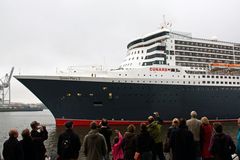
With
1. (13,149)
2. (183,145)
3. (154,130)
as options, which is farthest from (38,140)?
(183,145)

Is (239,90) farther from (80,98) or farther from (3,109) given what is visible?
(3,109)

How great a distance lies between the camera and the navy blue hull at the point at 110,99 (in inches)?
1113

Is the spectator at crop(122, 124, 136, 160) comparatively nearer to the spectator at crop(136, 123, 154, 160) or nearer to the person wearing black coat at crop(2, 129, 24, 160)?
the spectator at crop(136, 123, 154, 160)

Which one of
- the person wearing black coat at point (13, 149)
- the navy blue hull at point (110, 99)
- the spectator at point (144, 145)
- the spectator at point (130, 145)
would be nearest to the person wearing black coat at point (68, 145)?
the person wearing black coat at point (13, 149)

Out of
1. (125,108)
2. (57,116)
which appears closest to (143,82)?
(125,108)

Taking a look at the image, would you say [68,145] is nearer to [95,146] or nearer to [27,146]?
[95,146]

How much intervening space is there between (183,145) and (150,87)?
2300 cm

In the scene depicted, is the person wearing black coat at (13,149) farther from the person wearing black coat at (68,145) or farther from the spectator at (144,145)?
the spectator at (144,145)

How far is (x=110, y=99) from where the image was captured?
28562mm

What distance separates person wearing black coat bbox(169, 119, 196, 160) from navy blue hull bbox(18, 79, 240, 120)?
2224 cm

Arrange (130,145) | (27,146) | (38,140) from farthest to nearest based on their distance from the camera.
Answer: (130,145), (38,140), (27,146)

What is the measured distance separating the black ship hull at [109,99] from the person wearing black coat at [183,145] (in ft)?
72.9

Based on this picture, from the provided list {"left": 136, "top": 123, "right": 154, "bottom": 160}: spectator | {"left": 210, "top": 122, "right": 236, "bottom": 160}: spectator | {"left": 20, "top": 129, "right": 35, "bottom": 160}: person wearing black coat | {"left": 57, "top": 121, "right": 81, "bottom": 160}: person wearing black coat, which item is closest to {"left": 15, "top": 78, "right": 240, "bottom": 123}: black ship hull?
{"left": 20, "top": 129, "right": 35, "bottom": 160}: person wearing black coat

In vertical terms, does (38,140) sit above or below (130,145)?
above
